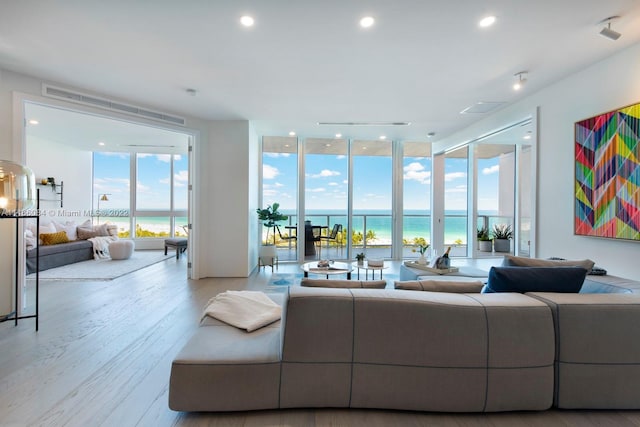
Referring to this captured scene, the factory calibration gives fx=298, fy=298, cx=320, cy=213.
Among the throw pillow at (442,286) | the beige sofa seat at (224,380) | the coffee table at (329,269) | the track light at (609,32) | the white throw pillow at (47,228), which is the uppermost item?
the track light at (609,32)

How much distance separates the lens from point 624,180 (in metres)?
2.85

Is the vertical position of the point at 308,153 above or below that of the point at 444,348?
above

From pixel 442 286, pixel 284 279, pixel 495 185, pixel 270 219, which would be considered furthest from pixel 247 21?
pixel 495 185

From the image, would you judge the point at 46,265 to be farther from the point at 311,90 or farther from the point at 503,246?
the point at 503,246

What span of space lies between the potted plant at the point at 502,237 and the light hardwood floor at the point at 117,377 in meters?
6.43

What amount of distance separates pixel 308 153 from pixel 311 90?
9.43ft

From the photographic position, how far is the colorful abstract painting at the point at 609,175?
2.76m

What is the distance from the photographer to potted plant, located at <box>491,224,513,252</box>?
751cm

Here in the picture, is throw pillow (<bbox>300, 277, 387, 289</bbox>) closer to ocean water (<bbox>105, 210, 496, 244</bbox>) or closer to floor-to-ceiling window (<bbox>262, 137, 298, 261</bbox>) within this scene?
floor-to-ceiling window (<bbox>262, 137, 298, 261</bbox>)

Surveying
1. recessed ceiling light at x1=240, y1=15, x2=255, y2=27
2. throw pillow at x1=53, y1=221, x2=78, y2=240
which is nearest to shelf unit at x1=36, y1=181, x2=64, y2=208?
throw pillow at x1=53, y1=221, x2=78, y2=240

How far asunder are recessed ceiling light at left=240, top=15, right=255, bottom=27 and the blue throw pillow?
2679 mm

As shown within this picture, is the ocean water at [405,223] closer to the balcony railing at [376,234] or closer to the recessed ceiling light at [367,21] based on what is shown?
the balcony railing at [376,234]

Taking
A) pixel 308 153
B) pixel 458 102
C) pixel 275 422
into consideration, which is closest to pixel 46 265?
pixel 308 153

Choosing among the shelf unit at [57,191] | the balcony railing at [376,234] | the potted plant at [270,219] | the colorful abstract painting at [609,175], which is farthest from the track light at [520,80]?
the shelf unit at [57,191]
